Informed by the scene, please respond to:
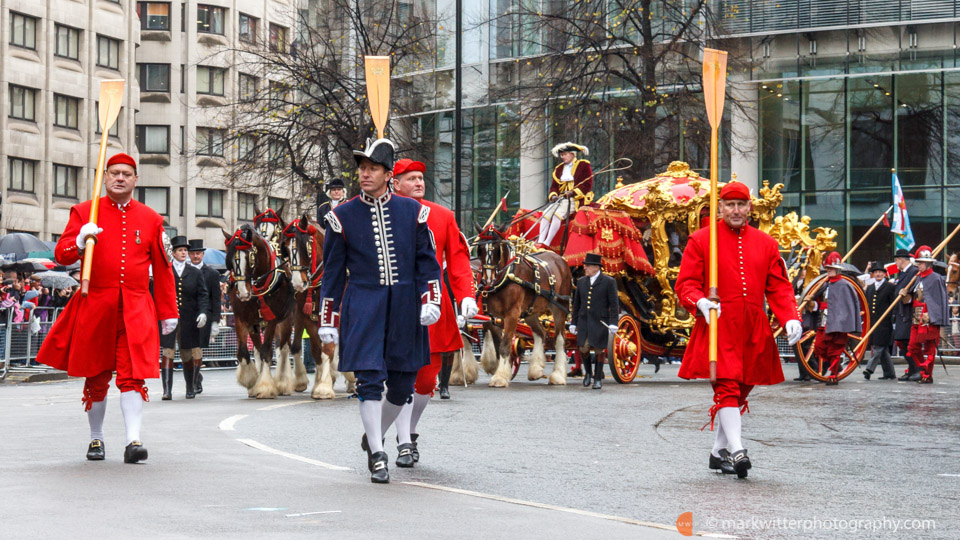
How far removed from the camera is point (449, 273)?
33.3ft

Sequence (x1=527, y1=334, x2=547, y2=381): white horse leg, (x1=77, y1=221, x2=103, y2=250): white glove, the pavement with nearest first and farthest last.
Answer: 1. the pavement
2. (x1=77, y1=221, x2=103, y2=250): white glove
3. (x1=527, y1=334, x2=547, y2=381): white horse leg

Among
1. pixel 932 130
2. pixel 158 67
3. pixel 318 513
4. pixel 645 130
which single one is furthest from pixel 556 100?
pixel 158 67

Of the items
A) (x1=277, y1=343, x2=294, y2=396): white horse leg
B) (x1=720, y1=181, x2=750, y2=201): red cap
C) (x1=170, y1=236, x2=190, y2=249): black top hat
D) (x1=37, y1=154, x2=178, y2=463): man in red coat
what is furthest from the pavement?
(x1=170, y1=236, x2=190, y2=249): black top hat

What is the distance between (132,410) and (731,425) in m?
3.96

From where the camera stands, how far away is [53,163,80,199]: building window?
6247 centimetres

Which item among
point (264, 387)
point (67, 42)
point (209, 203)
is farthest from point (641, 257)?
point (209, 203)

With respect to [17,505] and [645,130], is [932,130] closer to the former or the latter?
[645,130]

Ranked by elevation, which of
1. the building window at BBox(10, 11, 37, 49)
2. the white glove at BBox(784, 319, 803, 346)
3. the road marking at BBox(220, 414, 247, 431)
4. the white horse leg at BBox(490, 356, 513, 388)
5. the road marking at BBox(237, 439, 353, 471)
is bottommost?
the road marking at BBox(237, 439, 353, 471)

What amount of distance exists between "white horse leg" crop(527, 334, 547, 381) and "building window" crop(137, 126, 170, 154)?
57.4m

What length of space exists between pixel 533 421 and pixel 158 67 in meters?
65.9

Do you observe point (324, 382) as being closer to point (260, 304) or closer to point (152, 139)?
point (260, 304)

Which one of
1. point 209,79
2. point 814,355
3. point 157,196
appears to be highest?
point 209,79

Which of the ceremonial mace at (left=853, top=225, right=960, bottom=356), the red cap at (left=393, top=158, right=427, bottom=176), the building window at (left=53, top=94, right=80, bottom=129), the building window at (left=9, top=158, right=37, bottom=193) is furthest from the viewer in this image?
the building window at (left=53, top=94, right=80, bottom=129)

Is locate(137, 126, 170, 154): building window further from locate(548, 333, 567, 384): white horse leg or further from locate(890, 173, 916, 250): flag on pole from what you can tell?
locate(548, 333, 567, 384): white horse leg
